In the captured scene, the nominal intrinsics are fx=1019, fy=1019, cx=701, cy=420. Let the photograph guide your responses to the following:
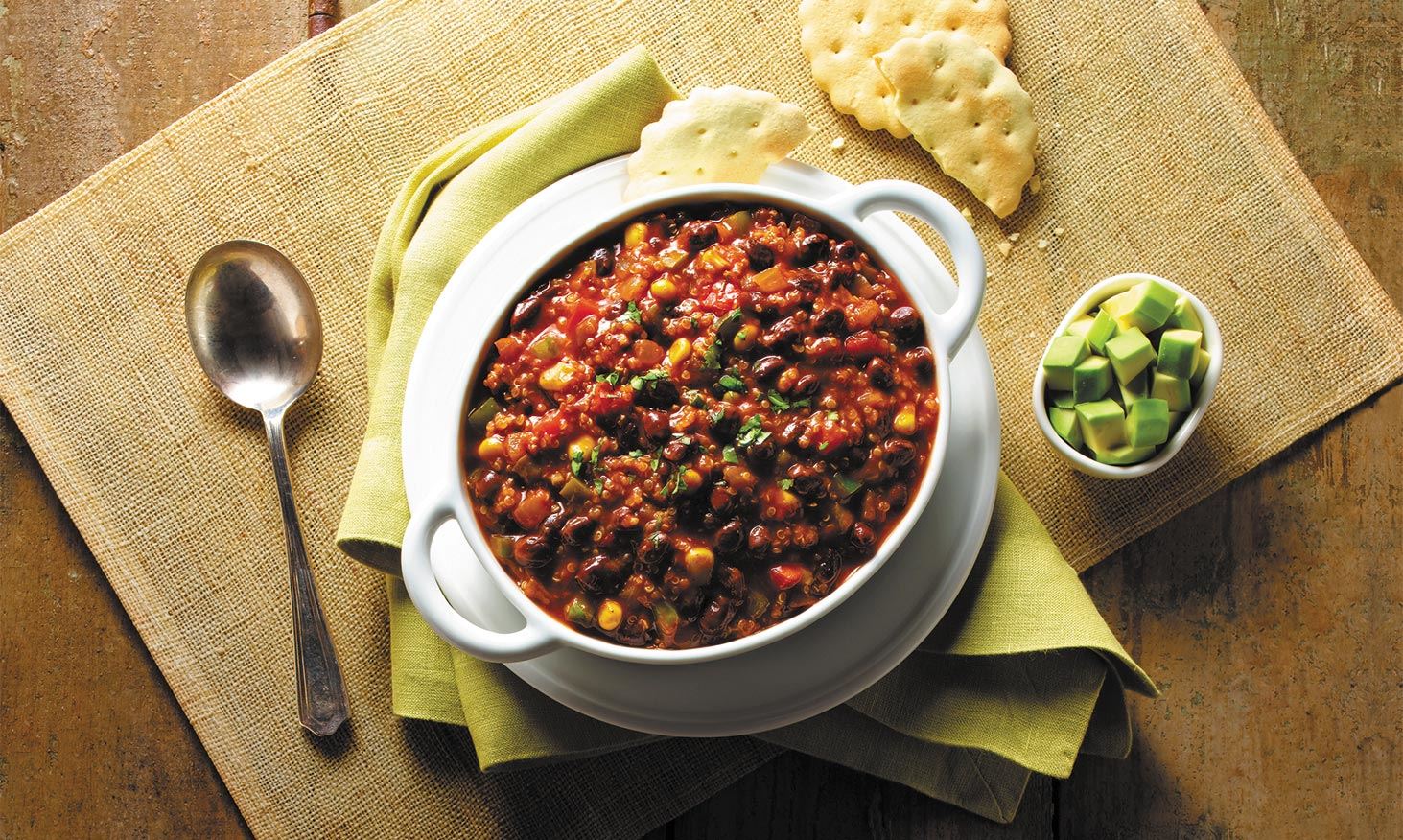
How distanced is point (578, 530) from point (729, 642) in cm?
40

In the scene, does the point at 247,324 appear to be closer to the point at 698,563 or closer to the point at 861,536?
the point at 698,563

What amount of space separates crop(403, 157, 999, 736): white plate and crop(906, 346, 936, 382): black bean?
26 centimetres

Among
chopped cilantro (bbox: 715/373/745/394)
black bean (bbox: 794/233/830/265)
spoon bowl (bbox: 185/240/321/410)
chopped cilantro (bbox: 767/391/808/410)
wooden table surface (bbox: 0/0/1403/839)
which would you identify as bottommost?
wooden table surface (bbox: 0/0/1403/839)

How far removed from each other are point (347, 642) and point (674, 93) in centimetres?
182

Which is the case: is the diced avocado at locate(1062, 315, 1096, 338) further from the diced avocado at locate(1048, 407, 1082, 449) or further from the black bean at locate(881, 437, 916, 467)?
the black bean at locate(881, 437, 916, 467)

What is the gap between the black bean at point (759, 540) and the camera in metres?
2.14

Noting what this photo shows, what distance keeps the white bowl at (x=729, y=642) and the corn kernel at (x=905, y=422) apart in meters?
0.06

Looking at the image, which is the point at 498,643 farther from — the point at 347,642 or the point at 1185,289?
the point at 1185,289

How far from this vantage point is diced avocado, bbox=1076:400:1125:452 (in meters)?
2.71

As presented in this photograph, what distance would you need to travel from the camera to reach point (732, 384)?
2.19 metres

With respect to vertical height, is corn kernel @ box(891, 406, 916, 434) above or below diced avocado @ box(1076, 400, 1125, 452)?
above

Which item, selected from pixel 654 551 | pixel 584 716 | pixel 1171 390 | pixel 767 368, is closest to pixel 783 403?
pixel 767 368

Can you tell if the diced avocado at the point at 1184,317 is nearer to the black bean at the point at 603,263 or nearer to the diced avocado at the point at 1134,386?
the diced avocado at the point at 1134,386

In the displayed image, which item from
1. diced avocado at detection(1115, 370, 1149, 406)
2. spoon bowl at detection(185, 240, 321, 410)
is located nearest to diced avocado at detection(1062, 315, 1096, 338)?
diced avocado at detection(1115, 370, 1149, 406)
